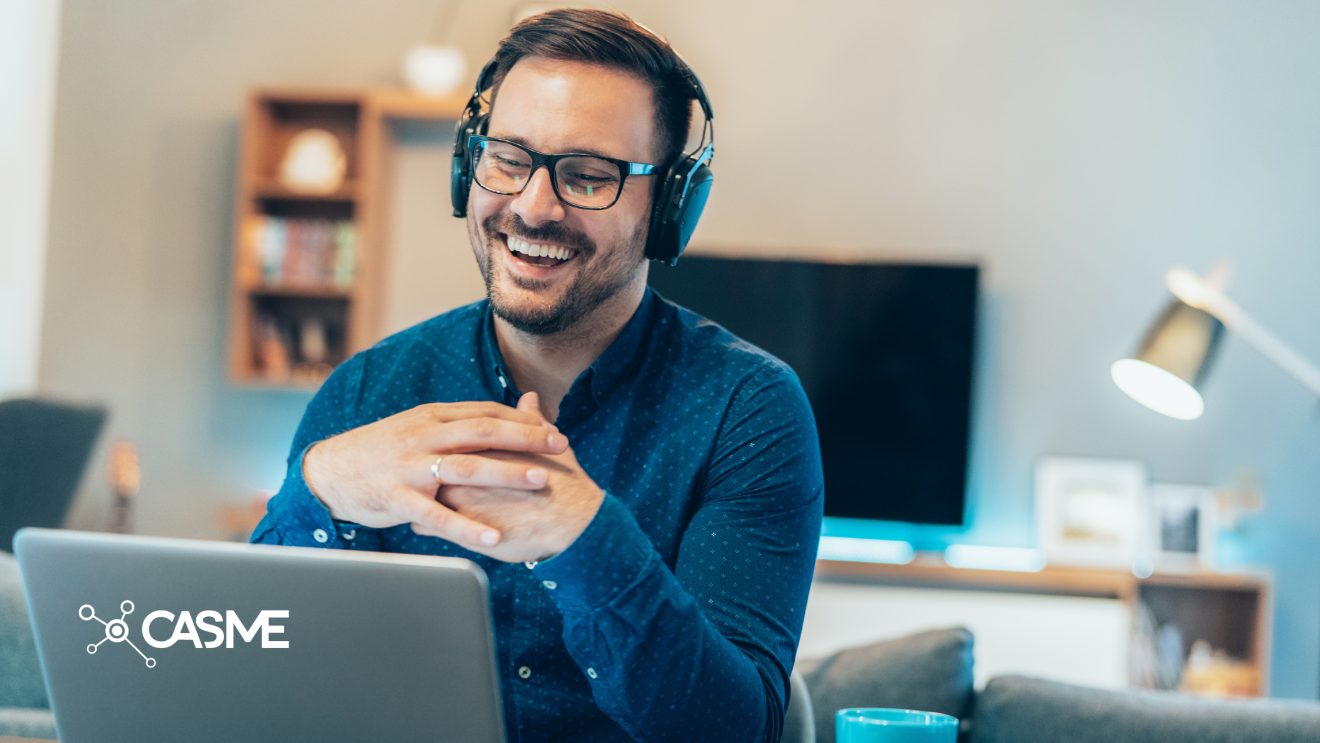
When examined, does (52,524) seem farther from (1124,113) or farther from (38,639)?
(1124,113)

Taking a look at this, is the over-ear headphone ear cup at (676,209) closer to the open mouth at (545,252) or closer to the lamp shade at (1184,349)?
the open mouth at (545,252)

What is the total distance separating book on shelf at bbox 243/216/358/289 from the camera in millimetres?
3635

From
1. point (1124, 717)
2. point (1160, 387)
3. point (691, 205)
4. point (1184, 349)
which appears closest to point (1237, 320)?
point (1160, 387)

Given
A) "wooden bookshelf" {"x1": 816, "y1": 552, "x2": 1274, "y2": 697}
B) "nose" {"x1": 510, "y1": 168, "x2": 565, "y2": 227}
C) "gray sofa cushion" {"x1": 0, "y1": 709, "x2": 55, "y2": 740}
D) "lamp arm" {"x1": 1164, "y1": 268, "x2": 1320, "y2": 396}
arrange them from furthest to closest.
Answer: "wooden bookshelf" {"x1": 816, "y1": 552, "x2": 1274, "y2": 697}, "lamp arm" {"x1": 1164, "y1": 268, "x2": 1320, "y2": 396}, "gray sofa cushion" {"x1": 0, "y1": 709, "x2": 55, "y2": 740}, "nose" {"x1": 510, "y1": 168, "x2": 565, "y2": 227}

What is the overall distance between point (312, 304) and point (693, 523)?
3013 mm

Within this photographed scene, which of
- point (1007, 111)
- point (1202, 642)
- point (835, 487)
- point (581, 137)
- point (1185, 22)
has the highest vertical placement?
point (1185, 22)

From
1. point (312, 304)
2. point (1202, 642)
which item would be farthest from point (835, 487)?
point (312, 304)

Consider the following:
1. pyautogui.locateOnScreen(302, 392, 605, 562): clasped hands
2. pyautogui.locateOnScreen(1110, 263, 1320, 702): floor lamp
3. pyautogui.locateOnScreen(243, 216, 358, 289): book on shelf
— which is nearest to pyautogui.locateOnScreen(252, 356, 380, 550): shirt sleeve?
pyautogui.locateOnScreen(302, 392, 605, 562): clasped hands

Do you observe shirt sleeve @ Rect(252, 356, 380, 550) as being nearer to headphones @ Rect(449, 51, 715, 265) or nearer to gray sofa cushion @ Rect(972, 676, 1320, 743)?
headphones @ Rect(449, 51, 715, 265)

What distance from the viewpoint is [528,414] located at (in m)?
0.83

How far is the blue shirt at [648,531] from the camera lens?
0.84 meters

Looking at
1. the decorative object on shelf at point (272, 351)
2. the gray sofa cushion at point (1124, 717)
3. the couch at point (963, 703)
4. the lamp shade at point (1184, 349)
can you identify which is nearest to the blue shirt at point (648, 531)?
the couch at point (963, 703)

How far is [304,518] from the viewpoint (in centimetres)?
94

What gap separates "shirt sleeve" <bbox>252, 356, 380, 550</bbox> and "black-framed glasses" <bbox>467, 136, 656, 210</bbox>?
295 millimetres
